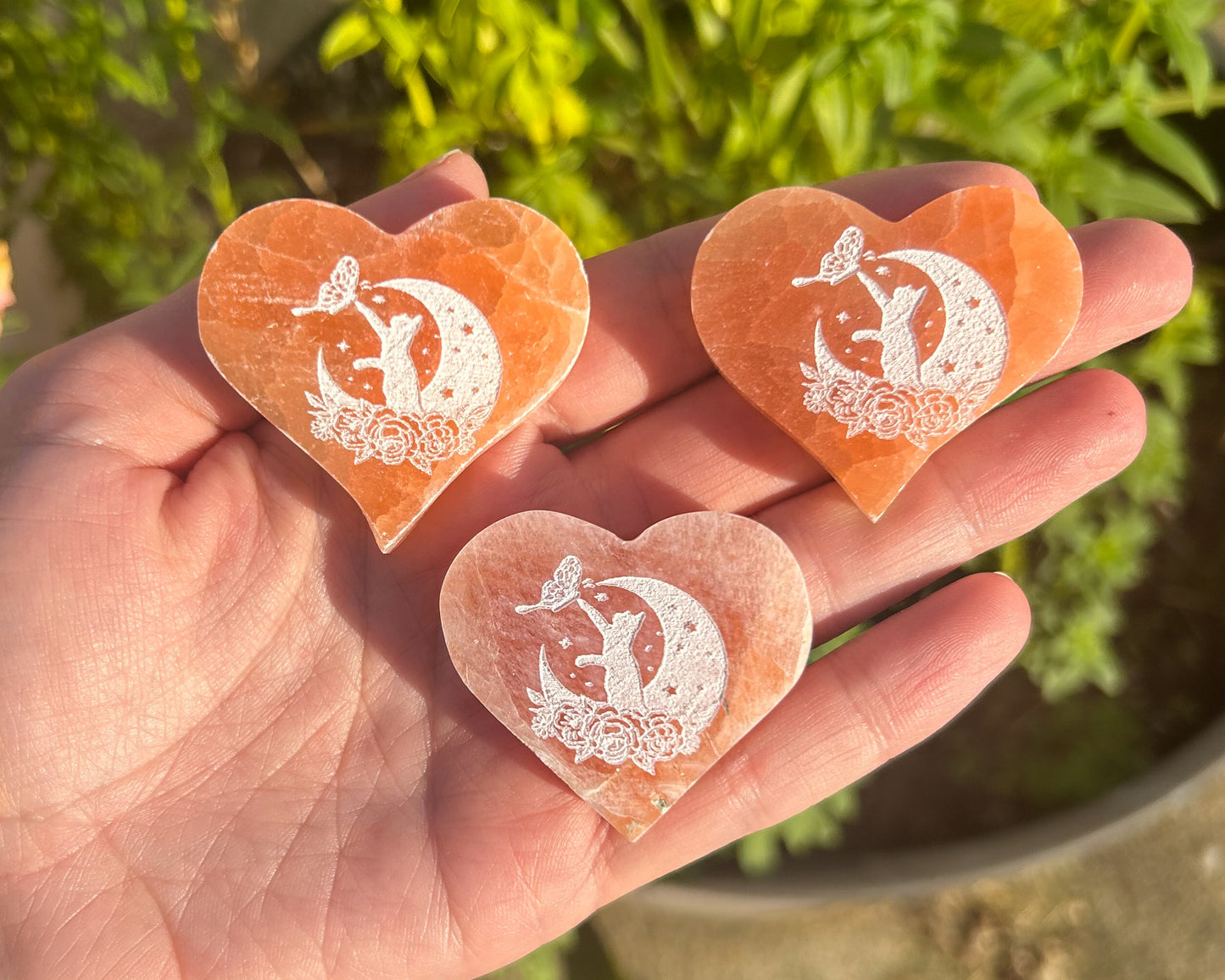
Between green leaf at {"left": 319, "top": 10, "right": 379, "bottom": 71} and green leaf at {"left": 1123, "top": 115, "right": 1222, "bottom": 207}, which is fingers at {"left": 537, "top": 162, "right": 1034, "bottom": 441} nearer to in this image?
green leaf at {"left": 1123, "top": 115, "right": 1222, "bottom": 207}

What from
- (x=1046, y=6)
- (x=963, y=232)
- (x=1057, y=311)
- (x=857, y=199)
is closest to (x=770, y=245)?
(x=857, y=199)

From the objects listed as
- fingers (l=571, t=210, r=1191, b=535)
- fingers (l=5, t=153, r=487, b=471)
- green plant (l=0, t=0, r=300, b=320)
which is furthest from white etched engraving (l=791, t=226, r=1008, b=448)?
green plant (l=0, t=0, r=300, b=320)

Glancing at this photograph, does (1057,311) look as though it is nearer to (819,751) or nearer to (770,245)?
(770,245)

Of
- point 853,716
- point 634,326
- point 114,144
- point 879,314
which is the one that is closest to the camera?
point 853,716

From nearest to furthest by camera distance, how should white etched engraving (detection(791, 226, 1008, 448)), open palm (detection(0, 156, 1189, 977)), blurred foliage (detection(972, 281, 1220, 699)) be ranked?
open palm (detection(0, 156, 1189, 977)) → white etched engraving (detection(791, 226, 1008, 448)) → blurred foliage (detection(972, 281, 1220, 699))

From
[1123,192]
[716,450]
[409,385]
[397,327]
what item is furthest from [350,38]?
[1123,192]

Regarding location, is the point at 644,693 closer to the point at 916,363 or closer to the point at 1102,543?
the point at 916,363

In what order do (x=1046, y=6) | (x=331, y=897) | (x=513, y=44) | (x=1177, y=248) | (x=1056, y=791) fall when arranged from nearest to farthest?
(x=331, y=897) < (x=1177, y=248) < (x=513, y=44) < (x=1046, y=6) < (x=1056, y=791)
